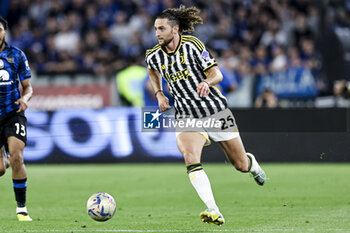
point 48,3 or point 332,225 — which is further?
point 48,3

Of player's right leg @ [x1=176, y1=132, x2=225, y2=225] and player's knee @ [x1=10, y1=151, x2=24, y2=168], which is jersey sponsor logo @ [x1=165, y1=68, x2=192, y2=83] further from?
player's knee @ [x1=10, y1=151, x2=24, y2=168]

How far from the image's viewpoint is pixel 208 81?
24.4 feet

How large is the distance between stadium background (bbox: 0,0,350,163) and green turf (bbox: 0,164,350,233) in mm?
503

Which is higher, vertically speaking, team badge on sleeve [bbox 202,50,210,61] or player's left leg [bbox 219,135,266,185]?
team badge on sleeve [bbox 202,50,210,61]

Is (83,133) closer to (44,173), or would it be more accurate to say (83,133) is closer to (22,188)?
(44,173)

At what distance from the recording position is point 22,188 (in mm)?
8094

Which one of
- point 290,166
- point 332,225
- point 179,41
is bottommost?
point 290,166

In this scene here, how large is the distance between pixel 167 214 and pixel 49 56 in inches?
554

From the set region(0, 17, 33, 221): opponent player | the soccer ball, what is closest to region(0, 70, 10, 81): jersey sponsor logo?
region(0, 17, 33, 221): opponent player

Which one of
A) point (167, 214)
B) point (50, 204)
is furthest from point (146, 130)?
point (167, 214)

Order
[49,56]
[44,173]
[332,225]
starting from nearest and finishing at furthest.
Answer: [332,225]
[44,173]
[49,56]

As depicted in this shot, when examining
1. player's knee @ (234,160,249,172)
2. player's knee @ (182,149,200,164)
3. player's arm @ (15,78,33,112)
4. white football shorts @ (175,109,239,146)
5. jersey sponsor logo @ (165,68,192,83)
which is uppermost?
jersey sponsor logo @ (165,68,192,83)

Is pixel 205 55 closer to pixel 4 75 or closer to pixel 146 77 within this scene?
pixel 4 75

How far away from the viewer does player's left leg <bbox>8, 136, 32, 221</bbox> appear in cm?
791
